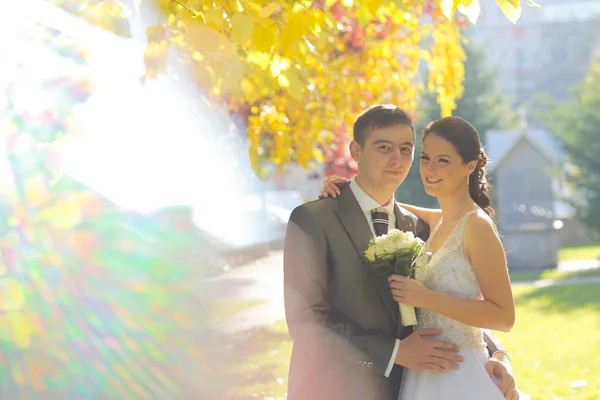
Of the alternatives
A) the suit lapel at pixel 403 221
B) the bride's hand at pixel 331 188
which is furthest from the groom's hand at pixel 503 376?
the bride's hand at pixel 331 188

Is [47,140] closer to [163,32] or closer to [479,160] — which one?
[163,32]

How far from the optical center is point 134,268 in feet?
31.4

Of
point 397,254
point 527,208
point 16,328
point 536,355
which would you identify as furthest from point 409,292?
point 527,208

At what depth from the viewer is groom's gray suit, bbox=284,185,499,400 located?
3656 millimetres

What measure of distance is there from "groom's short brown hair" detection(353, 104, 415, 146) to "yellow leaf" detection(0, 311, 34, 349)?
3431mm

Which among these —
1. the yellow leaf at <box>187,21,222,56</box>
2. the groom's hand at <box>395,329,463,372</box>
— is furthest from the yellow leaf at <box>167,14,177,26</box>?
the groom's hand at <box>395,329,463,372</box>

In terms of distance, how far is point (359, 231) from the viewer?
3.86 m

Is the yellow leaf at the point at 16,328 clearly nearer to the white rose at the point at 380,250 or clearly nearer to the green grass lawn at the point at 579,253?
the white rose at the point at 380,250

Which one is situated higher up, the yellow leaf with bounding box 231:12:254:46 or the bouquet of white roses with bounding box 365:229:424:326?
the yellow leaf with bounding box 231:12:254:46

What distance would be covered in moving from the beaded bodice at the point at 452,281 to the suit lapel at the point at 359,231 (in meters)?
0.19

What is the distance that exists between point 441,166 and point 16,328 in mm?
3983

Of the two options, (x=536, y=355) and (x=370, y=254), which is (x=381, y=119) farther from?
(x=536, y=355)

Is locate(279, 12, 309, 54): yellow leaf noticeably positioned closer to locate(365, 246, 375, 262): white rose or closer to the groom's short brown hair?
the groom's short brown hair

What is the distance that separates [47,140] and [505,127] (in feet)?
120
